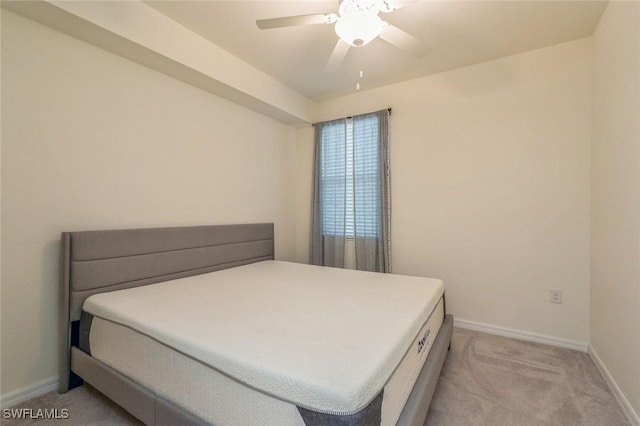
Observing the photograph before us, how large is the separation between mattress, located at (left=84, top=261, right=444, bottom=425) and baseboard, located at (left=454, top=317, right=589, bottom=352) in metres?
0.98

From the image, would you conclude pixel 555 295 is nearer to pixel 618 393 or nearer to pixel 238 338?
pixel 618 393

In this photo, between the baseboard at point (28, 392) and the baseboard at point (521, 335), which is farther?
the baseboard at point (521, 335)

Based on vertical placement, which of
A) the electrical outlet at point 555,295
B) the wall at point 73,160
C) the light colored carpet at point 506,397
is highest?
the wall at point 73,160

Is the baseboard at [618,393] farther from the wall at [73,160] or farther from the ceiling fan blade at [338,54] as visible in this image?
the wall at [73,160]

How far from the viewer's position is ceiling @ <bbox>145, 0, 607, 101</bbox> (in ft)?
6.52

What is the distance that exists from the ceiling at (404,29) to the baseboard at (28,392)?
263cm

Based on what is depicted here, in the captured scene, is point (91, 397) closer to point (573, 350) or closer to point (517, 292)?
point (517, 292)

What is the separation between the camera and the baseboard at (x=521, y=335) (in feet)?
7.63

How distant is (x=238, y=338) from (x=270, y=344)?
6.4 inches

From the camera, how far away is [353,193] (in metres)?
3.37

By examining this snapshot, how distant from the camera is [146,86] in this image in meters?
2.26

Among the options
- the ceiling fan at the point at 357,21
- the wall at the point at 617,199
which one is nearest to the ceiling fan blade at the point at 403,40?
the ceiling fan at the point at 357,21

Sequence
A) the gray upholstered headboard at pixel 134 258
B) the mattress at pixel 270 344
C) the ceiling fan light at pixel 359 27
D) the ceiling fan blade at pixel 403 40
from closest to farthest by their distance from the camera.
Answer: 1. the mattress at pixel 270 344
2. the ceiling fan light at pixel 359 27
3. the ceiling fan blade at pixel 403 40
4. the gray upholstered headboard at pixel 134 258

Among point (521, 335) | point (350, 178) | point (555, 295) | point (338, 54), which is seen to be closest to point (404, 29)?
point (338, 54)
